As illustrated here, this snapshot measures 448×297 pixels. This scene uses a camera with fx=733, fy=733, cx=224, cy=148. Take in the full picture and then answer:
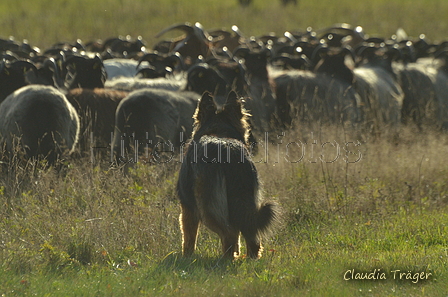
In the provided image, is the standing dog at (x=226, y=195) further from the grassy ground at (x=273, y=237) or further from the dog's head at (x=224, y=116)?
the dog's head at (x=224, y=116)

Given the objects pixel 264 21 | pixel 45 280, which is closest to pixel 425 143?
pixel 45 280

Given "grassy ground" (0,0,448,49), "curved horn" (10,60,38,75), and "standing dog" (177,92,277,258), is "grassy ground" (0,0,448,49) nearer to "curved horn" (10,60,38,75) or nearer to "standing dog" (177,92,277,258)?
"curved horn" (10,60,38,75)

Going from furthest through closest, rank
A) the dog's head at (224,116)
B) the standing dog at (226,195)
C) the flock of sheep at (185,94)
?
the flock of sheep at (185,94) < the dog's head at (224,116) < the standing dog at (226,195)

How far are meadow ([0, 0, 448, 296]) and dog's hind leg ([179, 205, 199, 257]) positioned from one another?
95mm

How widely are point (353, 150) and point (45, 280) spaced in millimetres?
5578

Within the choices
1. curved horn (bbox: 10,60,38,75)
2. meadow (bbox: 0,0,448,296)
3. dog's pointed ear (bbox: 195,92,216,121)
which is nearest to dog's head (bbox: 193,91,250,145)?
dog's pointed ear (bbox: 195,92,216,121)

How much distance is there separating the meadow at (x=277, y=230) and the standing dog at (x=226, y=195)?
10.2 inches

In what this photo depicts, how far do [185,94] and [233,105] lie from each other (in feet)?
13.9

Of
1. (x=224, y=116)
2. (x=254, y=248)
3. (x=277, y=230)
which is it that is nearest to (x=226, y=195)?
(x=254, y=248)

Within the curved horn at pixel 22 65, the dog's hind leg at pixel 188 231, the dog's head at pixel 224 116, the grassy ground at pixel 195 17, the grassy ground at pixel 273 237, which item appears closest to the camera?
the grassy ground at pixel 273 237

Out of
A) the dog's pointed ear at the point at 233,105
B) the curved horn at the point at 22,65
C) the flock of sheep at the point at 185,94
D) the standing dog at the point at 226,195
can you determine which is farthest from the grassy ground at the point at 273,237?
the curved horn at the point at 22,65

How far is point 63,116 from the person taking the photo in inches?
370

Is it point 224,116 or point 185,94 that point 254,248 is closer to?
point 224,116

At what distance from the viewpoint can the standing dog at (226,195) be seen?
18.6ft
